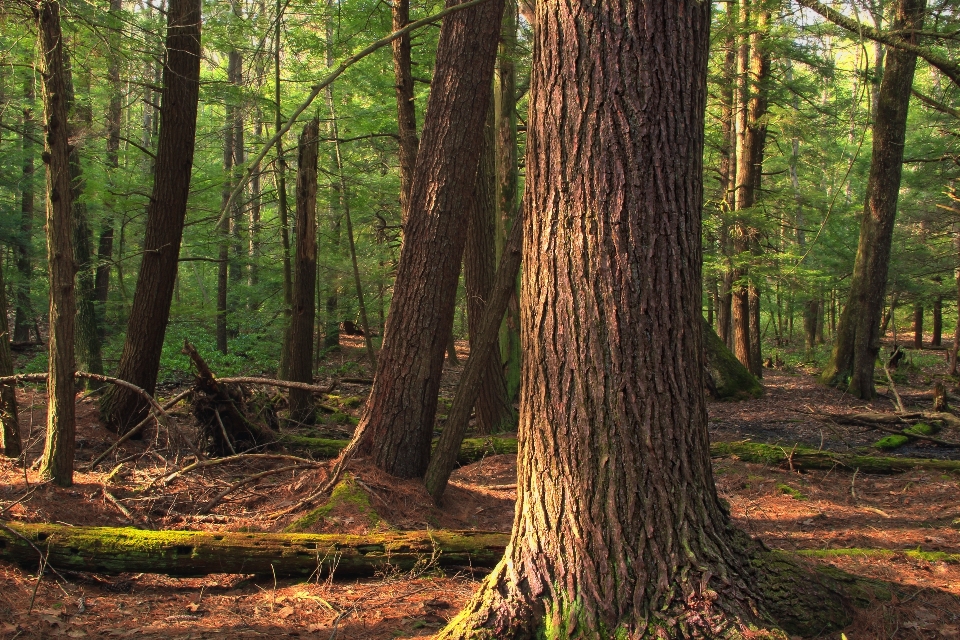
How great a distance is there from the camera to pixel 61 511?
16.7ft

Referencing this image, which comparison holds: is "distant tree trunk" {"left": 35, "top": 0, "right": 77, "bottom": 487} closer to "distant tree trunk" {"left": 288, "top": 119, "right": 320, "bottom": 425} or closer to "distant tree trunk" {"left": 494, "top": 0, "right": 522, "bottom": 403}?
"distant tree trunk" {"left": 288, "top": 119, "right": 320, "bottom": 425}

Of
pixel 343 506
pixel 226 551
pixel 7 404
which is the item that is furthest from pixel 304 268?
pixel 226 551

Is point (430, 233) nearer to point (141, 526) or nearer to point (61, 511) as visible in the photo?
point (141, 526)

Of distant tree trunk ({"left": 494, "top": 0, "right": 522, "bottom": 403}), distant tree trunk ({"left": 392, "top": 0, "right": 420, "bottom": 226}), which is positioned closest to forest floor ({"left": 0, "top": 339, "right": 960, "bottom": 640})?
distant tree trunk ({"left": 494, "top": 0, "right": 522, "bottom": 403})

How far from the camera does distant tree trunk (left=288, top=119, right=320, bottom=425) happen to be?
9.80 metres

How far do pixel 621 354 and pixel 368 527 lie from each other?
3017 millimetres

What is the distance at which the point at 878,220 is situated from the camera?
12.3 m

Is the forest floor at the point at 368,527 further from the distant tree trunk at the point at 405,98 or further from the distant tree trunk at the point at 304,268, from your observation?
the distant tree trunk at the point at 405,98

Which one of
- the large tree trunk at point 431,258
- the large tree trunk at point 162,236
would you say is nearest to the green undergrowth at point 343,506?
the large tree trunk at point 431,258

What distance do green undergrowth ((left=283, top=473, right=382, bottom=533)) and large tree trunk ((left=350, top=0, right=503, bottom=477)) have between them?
0.45 m

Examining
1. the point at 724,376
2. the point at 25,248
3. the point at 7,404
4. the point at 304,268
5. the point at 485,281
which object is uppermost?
the point at 25,248

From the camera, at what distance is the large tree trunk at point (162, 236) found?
8.17 meters

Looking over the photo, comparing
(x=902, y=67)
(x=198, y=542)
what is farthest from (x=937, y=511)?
(x=902, y=67)

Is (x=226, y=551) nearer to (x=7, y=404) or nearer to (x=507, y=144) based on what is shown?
(x=7, y=404)
